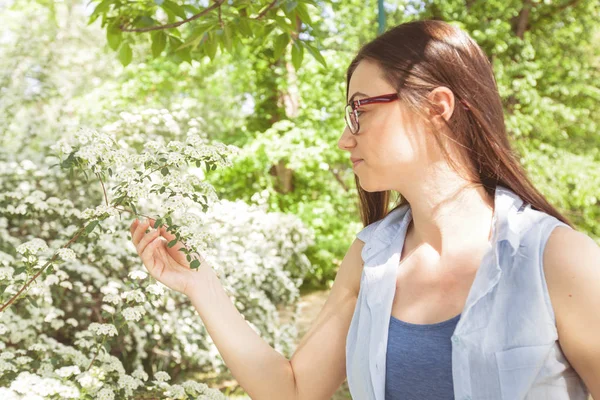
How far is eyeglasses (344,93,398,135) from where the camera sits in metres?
1.34

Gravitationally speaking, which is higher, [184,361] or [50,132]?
[50,132]

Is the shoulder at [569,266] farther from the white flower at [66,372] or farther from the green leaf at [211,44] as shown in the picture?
the white flower at [66,372]

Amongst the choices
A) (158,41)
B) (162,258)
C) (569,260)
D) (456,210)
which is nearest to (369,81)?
(456,210)

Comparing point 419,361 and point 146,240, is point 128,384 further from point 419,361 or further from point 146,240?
point 419,361

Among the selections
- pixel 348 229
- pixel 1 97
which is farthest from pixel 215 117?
pixel 1 97

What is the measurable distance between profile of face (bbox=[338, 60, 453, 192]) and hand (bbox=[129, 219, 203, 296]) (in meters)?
0.50

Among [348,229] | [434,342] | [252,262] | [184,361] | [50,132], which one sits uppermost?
[434,342]

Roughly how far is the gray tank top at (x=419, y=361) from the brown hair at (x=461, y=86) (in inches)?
13.8

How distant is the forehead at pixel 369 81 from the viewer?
1.35 m

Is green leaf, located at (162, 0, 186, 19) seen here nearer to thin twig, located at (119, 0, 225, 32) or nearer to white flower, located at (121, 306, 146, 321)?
thin twig, located at (119, 0, 225, 32)

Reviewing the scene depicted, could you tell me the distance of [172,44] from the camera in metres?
2.42

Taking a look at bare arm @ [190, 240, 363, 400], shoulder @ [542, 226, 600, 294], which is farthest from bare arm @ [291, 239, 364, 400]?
shoulder @ [542, 226, 600, 294]

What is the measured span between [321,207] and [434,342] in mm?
6821

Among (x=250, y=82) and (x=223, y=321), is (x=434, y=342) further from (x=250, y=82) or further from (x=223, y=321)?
(x=250, y=82)
